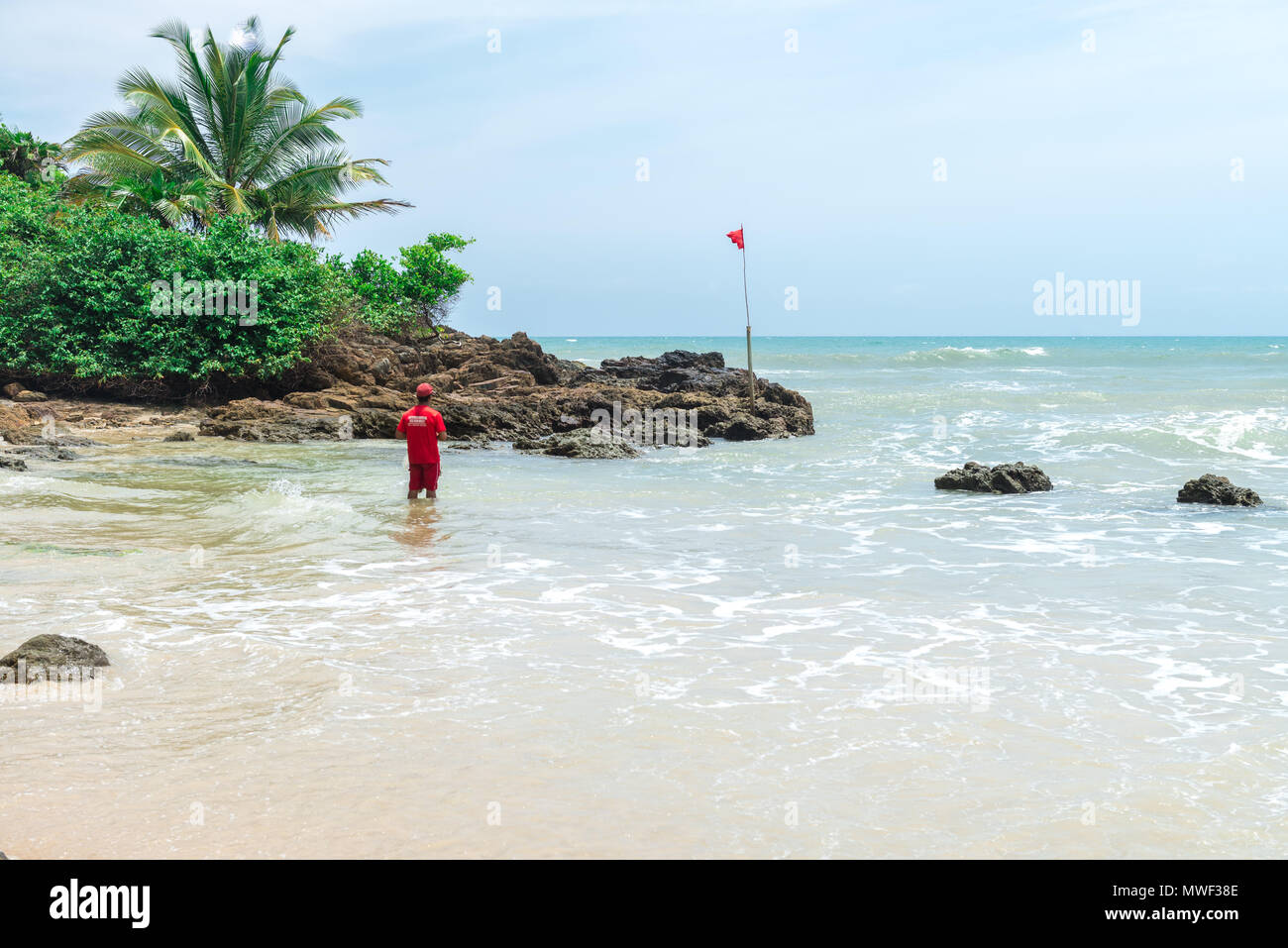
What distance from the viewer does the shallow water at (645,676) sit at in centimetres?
382

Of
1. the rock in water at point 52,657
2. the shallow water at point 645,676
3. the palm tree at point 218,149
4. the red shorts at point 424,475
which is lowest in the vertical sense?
the shallow water at point 645,676

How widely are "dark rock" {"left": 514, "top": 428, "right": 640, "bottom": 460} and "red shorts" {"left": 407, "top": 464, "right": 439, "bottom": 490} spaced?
561 cm

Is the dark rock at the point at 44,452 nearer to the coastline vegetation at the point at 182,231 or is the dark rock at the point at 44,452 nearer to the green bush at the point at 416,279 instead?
the coastline vegetation at the point at 182,231

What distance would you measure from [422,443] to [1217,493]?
9.54 m

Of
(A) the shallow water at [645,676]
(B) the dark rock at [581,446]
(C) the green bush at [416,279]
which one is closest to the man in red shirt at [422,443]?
(A) the shallow water at [645,676]

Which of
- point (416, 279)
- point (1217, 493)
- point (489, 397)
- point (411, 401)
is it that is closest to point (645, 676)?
point (1217, 493)

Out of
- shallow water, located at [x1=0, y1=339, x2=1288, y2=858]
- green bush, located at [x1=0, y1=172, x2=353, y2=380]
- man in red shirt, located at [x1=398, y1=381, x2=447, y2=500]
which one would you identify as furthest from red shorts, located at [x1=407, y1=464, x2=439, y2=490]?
green bush, located at [x1=0, y1=172, x2=353, y2=380]

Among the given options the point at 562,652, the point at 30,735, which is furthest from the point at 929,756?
the point at 30,735

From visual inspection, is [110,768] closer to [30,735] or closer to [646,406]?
[30,735]

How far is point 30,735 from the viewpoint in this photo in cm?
453

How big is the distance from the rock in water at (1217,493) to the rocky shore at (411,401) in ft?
30.0

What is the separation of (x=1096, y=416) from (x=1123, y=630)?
21871 mm

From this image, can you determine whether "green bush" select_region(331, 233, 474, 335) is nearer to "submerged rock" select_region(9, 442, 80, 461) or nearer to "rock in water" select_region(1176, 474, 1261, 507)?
"submerged rock" select_region(9, 442, 80, 461)

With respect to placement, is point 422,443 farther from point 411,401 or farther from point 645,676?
point 411,401
